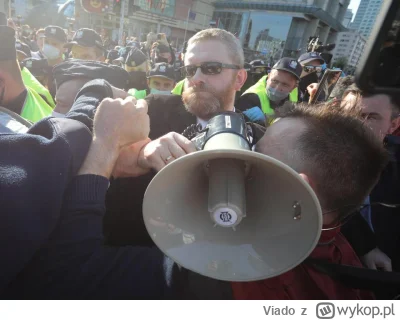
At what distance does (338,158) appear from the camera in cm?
105

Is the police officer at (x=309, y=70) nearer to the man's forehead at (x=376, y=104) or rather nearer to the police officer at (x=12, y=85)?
the man's forehead at (x=376, y=104)

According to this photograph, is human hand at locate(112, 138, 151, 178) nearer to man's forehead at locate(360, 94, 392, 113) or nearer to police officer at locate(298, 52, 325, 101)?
man's forehead at locate(360, 94, 392, 113)

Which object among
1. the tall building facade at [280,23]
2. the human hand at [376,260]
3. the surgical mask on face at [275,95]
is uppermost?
the tall building facade at [280,23]

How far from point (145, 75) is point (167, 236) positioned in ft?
15.0

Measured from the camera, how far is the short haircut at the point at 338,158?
103 centimetres

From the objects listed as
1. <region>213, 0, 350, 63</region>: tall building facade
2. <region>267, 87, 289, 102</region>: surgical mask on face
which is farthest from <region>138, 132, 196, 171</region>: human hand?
<region>213, 0, 350, 63</region>: tall building facade

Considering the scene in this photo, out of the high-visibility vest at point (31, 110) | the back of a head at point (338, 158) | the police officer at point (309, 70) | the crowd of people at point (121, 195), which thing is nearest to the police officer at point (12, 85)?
the high-visibility vest at point (31, 110)

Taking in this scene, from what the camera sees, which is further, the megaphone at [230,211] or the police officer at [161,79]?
the police officer at [161,79]

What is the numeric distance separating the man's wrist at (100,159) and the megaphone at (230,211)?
0.24 m

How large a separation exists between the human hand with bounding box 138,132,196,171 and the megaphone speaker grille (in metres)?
0.06

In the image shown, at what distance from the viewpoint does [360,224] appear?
1680mm

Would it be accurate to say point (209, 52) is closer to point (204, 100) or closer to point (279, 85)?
point (204, 100)

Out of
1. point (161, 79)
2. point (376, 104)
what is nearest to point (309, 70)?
point (161, 79)

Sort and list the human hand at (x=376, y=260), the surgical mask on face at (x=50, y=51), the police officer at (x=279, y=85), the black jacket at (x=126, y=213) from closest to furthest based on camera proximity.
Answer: the black jacket at (x=126, y=213)
the human hand at (x=376, y=260)
the police officer at (x=279, y=85)
the surgical mask on face at (x=50, y=51)
